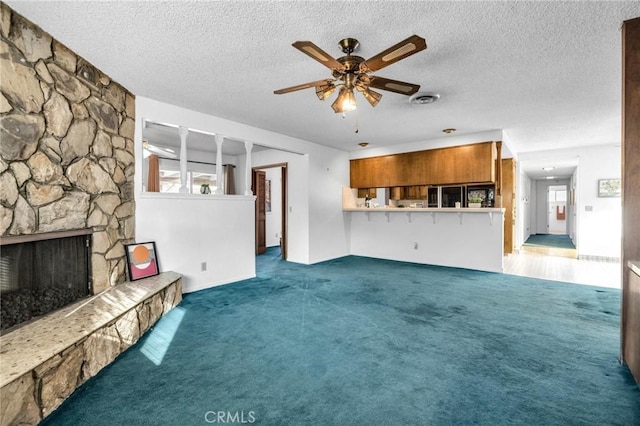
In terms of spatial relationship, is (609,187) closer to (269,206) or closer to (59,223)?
(269,206)

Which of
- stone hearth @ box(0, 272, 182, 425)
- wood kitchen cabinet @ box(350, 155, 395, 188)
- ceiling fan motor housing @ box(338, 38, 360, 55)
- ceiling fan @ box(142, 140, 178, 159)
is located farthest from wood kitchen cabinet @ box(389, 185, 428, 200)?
stone hearth @ box(0, 272, 182, 425)

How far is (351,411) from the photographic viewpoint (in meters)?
1.76

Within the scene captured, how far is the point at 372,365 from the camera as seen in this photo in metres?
2.25

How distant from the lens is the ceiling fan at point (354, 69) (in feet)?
6.30

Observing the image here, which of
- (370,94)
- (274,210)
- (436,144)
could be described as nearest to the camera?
(370,94)

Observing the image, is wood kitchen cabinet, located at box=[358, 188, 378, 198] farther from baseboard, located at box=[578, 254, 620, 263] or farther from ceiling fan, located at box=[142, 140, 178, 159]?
baseboard, located at box=[578, 254, 620, 263]

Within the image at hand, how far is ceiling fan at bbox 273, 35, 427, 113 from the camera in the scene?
1.92m

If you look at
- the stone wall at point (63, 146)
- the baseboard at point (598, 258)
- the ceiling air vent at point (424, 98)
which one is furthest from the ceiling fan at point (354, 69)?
the baseboard at point (598, 258)

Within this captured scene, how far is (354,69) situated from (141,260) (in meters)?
2.98

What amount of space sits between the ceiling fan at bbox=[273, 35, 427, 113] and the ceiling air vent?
3.52 feet

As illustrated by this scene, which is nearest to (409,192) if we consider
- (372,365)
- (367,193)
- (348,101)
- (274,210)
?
(367,193)

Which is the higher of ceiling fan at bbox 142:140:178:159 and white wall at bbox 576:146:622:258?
ceiling fan at bbox 142:140:178:159

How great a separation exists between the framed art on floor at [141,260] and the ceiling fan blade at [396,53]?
2.98 m

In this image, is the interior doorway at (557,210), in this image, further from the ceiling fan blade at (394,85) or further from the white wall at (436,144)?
the ceiling fan blade at (394,85)
